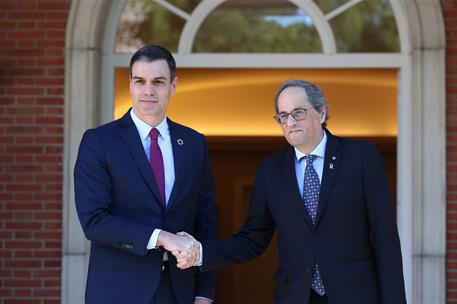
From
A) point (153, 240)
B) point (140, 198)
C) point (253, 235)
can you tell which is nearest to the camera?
point (153, 240)

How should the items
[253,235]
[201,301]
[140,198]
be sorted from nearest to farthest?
[140,198], [201,301], [253,235]

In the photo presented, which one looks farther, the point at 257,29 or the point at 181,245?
the point at 257,29

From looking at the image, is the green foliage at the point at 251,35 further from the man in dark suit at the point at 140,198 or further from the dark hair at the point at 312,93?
the man in dark suit at the point at 140,198

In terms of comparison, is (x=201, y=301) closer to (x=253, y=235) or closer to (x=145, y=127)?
(x=253, y=235)

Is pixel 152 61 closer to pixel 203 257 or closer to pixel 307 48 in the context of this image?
pixel 203 257

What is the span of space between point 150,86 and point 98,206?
539 millimetres

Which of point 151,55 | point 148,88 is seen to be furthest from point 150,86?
point 151,55

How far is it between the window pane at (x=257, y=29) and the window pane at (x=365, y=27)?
0.17m

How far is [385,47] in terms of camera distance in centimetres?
641

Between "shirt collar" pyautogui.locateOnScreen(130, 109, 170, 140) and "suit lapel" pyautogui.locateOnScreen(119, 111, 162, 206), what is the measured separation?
0.06ft

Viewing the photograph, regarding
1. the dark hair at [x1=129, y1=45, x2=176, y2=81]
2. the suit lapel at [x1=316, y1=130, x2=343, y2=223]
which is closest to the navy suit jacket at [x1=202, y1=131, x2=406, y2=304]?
the suit lapel at [x1=316, y1=130, x2=343, y2=223]

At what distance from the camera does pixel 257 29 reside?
21.6 ft

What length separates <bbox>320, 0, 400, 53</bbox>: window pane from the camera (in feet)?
21.1

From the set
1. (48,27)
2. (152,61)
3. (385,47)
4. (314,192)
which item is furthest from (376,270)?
(48,27)
